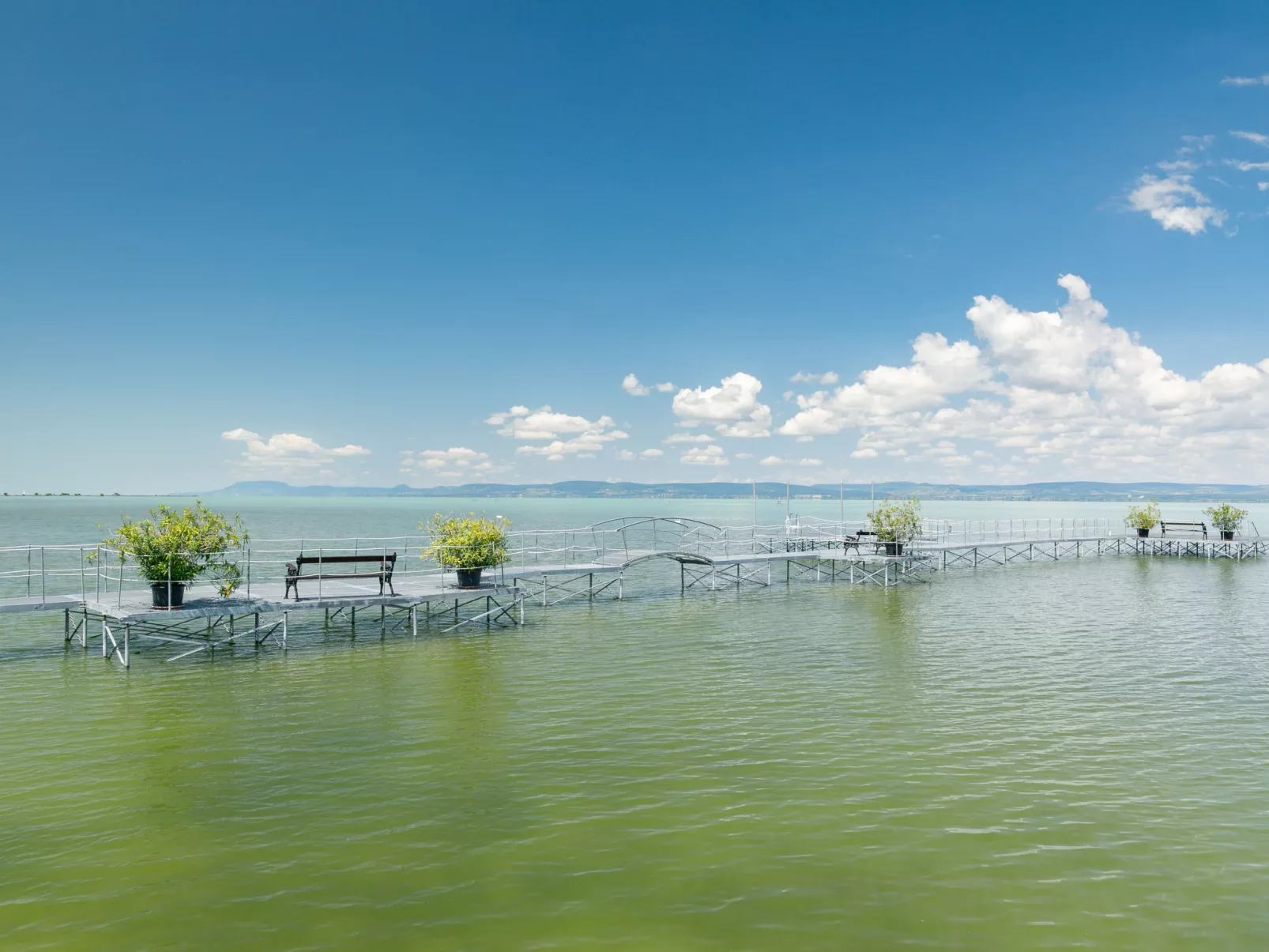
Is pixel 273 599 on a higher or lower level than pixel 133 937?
higher

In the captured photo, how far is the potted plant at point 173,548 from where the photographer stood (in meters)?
18.0

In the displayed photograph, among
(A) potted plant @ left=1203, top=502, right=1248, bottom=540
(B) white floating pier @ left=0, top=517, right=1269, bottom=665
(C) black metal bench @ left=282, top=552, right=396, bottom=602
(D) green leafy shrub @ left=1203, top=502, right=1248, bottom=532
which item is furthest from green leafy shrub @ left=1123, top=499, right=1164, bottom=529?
(C) black metal bench @ left=282, top=552, right=396, bottom=602

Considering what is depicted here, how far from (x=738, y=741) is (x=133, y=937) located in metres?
7.58

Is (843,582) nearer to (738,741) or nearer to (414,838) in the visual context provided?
(738,741)

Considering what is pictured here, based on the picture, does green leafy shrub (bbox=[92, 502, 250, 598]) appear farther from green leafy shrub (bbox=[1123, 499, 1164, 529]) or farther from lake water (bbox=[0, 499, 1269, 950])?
green leafy shrub (bbox=[1123, 499, 1164, 529])

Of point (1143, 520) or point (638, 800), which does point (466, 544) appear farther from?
point (1143, 520)

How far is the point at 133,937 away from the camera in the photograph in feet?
21.3

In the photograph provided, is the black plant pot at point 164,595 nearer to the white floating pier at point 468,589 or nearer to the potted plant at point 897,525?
the white floating pier at point 468,589

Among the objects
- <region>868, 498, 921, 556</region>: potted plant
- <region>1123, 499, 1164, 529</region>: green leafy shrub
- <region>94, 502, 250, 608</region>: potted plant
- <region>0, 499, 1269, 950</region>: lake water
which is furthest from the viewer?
<region>1123, 499, 1164, 529</region>: green leafy shrub

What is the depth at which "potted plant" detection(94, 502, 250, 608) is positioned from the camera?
18.0 meters

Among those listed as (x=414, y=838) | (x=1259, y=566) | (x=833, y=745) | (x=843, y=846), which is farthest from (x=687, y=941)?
(x=1259, y=566)

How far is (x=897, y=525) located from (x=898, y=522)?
184 mm

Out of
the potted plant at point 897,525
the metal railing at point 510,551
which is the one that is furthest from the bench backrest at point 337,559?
the potted plant at point 897,525

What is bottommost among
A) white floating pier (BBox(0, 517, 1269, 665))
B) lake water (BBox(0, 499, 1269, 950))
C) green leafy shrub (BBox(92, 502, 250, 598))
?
lake water (BBox(0, 499, 1269, 950))
